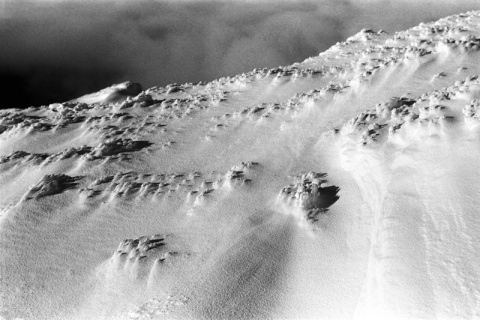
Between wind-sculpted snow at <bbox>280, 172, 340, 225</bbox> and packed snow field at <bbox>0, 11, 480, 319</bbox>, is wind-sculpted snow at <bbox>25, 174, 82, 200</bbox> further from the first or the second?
wind-sculpted snow at <bbox>280, 172, 340, 225</bbox>

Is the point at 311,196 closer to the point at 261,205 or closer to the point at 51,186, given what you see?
the point at 261,205

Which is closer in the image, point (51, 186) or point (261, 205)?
point (261, 205)

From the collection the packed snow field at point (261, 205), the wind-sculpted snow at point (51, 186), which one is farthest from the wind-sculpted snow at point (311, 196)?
the wind-sculpted snow at point (51, 186)

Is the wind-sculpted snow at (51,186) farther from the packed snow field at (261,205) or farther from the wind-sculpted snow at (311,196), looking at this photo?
the wind-sculpted snow at (311,196)

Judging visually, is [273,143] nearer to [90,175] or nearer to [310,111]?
[310,111]

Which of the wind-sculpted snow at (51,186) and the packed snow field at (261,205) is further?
the wind-sculpted snow at (51,186)

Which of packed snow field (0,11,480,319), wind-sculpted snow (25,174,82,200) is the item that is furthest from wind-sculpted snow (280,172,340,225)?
wind-sculpted snow (25,174,82,200)

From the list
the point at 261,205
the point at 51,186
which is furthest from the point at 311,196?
the point at 51,186

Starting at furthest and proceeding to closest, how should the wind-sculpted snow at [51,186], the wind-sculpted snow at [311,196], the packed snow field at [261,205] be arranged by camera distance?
the wind-sculpted snow at [51,186]
the wind-sculpted snow at [311,196]
the packed snow field at [261,205]
